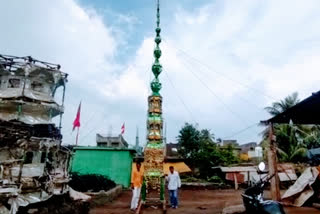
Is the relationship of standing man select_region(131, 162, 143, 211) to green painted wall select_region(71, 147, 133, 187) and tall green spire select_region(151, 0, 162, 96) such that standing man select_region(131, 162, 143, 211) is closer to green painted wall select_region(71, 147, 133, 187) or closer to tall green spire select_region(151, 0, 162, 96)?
tall green spire select_region(151, 0, 162, 96)

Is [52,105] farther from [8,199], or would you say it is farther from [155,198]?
[8,199]

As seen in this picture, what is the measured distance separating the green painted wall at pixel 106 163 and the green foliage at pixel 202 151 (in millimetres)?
6724

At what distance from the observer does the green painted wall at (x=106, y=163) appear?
2406cm

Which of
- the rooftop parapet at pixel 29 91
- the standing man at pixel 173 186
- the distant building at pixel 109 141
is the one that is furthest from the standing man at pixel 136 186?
the distant building at pixel 109 141

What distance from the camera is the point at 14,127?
364 inches

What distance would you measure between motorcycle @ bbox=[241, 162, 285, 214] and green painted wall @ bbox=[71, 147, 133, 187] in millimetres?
19728

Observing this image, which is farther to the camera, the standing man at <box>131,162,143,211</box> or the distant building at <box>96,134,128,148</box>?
the distant building at <box>96,134,128,148</box>

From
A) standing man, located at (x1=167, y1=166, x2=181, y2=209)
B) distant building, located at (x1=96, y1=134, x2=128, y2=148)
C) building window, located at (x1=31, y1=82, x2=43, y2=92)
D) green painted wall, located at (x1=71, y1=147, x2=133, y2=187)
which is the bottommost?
standing man, located at (x1=167, y1=166, x2=181, y2=209)

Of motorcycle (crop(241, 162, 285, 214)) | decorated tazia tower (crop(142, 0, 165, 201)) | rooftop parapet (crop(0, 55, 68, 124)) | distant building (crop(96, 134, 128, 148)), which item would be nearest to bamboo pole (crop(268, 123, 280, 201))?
decorated tazia tower (crop(142, 0, 165, 201))

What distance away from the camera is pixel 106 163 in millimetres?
24172

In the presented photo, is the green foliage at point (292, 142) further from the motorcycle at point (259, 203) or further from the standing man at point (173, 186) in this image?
the motorcycle at point (259, 203)

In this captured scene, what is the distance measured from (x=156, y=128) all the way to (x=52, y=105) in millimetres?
9652

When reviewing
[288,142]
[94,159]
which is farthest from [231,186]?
[94,159]

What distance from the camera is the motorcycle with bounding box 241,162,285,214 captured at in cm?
461
